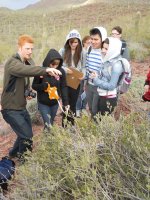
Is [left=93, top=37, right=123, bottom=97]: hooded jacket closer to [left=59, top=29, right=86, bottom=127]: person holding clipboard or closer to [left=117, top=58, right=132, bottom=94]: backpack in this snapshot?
[left=117, top=58, right=132, bottom=94]: backpack

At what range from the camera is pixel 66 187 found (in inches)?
121

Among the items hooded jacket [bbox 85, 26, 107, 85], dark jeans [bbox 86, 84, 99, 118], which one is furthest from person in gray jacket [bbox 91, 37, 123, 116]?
hooded jacket [bbox 85, 26, 107, 85]

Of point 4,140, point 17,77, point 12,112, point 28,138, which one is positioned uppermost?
point 17,77

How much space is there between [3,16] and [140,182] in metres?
41.5

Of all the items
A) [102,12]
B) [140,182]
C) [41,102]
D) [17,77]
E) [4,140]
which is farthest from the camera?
[102,12]

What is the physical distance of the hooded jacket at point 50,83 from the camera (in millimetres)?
4926

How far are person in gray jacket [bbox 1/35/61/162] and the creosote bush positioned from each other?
1.19 meters

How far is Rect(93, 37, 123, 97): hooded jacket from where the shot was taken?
4.55m

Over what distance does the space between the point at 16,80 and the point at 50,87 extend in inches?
18.5

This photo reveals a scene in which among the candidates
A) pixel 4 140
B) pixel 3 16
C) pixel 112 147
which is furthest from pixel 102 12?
pixel 112 147

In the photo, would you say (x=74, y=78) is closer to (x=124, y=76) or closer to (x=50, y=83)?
(x=50, y=83)

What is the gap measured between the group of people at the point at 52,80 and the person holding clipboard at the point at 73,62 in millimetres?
13

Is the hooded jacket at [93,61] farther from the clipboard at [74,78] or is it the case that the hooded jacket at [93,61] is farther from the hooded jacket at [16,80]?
the hooded jacket at [16,80]

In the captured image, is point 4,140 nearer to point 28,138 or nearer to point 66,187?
point 28,138
